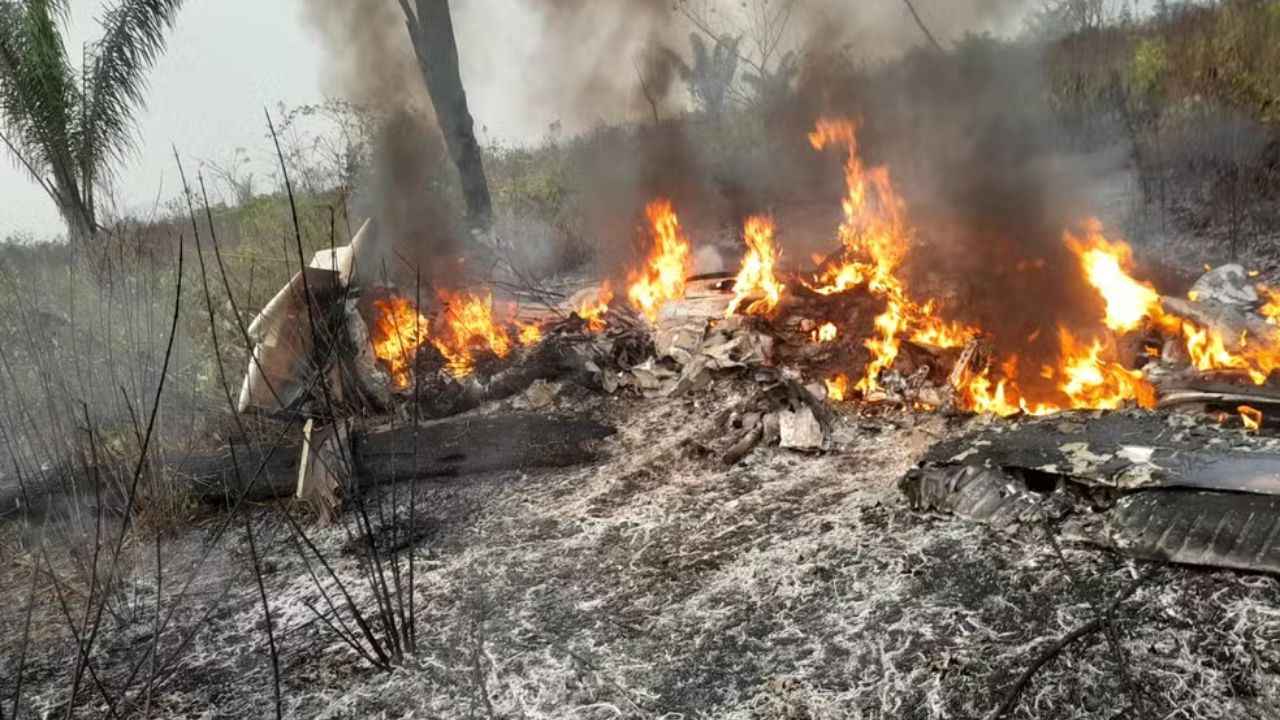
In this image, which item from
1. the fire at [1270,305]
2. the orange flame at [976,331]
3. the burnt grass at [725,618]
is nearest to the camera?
the burnt grass at [725,618]

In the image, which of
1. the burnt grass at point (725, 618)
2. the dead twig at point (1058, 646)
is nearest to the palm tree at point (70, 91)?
the burnt grass at point (725, 618)

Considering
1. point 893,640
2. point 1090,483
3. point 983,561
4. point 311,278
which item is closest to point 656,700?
point 893,640

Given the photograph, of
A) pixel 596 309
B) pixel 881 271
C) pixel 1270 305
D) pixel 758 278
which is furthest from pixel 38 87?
pixel 1270 305

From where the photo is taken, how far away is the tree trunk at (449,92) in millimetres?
11953

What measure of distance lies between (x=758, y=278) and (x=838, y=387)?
7.68 ft

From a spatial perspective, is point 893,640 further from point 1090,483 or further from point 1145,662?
point 1090,483

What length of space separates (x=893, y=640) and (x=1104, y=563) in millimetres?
1147

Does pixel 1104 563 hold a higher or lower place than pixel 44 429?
lower

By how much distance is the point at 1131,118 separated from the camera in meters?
10.0

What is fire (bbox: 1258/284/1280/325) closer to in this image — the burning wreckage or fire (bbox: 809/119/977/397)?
the burning wreckage

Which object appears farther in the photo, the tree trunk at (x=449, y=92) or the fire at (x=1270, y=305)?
the tree trunk at (x=449, y=92)

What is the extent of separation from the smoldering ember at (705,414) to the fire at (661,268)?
0.27 feet

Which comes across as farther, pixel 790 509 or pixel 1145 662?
pixel 790 509

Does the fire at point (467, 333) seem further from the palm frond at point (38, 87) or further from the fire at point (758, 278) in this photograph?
the palm frond at point (38, 87)
